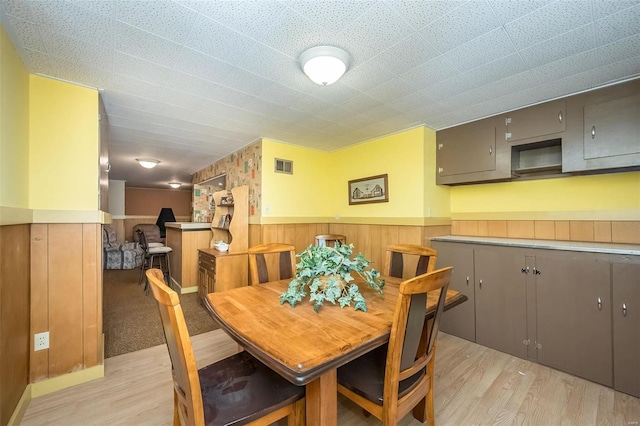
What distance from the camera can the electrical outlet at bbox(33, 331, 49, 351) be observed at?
186 centimetres

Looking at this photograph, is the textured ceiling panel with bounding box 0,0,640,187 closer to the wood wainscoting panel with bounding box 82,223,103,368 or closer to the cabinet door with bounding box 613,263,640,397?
the wood wainscoting panel with bounding box 82,223,103,368

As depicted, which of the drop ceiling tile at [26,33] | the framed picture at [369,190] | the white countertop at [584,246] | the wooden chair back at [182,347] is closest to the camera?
the wooden chair back at [182,347]

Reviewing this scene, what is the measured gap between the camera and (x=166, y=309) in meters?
0.95

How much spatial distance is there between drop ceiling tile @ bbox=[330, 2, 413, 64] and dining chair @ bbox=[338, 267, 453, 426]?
1374 mm

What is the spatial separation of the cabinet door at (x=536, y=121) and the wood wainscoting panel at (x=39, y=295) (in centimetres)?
415

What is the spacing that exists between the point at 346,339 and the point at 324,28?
65.4 inches

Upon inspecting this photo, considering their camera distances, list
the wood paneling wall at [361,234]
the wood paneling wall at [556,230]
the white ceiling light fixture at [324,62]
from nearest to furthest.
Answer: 1. the white ceiling light fixture at [324,62]
2. the wood paneling wall at [556,230]
3. the wood paneling wall at [361,234]

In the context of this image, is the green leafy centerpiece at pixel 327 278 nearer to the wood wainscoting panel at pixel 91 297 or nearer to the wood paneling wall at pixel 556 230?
the wood wainscoting panel at pixel 91 297

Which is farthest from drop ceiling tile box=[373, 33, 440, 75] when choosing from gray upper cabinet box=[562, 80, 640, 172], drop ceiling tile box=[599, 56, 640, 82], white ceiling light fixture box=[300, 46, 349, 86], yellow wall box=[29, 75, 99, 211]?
yellow wall box=[29, 75, 99, 211]

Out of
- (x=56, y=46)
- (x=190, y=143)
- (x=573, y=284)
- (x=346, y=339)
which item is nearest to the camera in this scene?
(x=346, y=339)

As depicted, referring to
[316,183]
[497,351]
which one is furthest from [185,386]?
[316,183]

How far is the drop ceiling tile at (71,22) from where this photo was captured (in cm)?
136

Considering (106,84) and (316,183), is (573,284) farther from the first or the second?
(106,84)

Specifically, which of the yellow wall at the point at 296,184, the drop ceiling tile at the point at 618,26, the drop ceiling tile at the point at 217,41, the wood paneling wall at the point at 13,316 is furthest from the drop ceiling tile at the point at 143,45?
the drop ceiling tile at the point at 618,26
